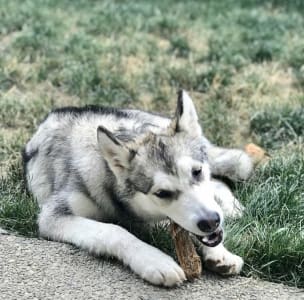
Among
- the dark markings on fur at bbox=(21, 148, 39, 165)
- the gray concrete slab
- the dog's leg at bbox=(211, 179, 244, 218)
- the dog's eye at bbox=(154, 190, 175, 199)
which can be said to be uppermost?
the dog's eye at bbox=(154, 190, 175, 199)

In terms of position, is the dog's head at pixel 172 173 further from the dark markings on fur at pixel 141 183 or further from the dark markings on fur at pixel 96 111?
the dark markings on fur at pixel 96 111

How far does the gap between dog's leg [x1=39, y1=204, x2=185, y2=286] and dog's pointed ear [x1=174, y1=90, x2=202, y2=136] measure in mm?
784

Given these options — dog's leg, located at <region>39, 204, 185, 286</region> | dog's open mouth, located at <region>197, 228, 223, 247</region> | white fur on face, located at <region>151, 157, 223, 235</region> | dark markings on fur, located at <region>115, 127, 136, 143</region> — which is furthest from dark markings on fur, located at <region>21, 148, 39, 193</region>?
dog's open mouth, located at <region>197, 228, 223, 247</region>

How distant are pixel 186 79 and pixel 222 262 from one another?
4.16m

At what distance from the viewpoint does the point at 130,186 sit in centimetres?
439

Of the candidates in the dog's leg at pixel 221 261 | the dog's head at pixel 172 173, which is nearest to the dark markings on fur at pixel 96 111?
the dog's head at pixel 172 173

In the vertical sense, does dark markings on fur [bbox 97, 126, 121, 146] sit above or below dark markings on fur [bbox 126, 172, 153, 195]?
above

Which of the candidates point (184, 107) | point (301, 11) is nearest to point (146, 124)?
point (184, 107)

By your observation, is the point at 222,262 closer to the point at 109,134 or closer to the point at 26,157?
the point at 109,134

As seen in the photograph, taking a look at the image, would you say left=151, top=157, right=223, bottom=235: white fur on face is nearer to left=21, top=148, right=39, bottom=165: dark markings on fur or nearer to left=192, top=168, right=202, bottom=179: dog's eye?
left=192, top=168, right=202, bottom=179: dog's eye

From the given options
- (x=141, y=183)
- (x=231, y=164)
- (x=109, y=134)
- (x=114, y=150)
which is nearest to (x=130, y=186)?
(x=141, y=183)

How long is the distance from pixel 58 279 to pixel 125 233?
520 millimetres

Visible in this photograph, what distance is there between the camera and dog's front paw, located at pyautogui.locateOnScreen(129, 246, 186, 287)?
3992 mm

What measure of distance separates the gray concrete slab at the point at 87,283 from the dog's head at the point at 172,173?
316 mm
